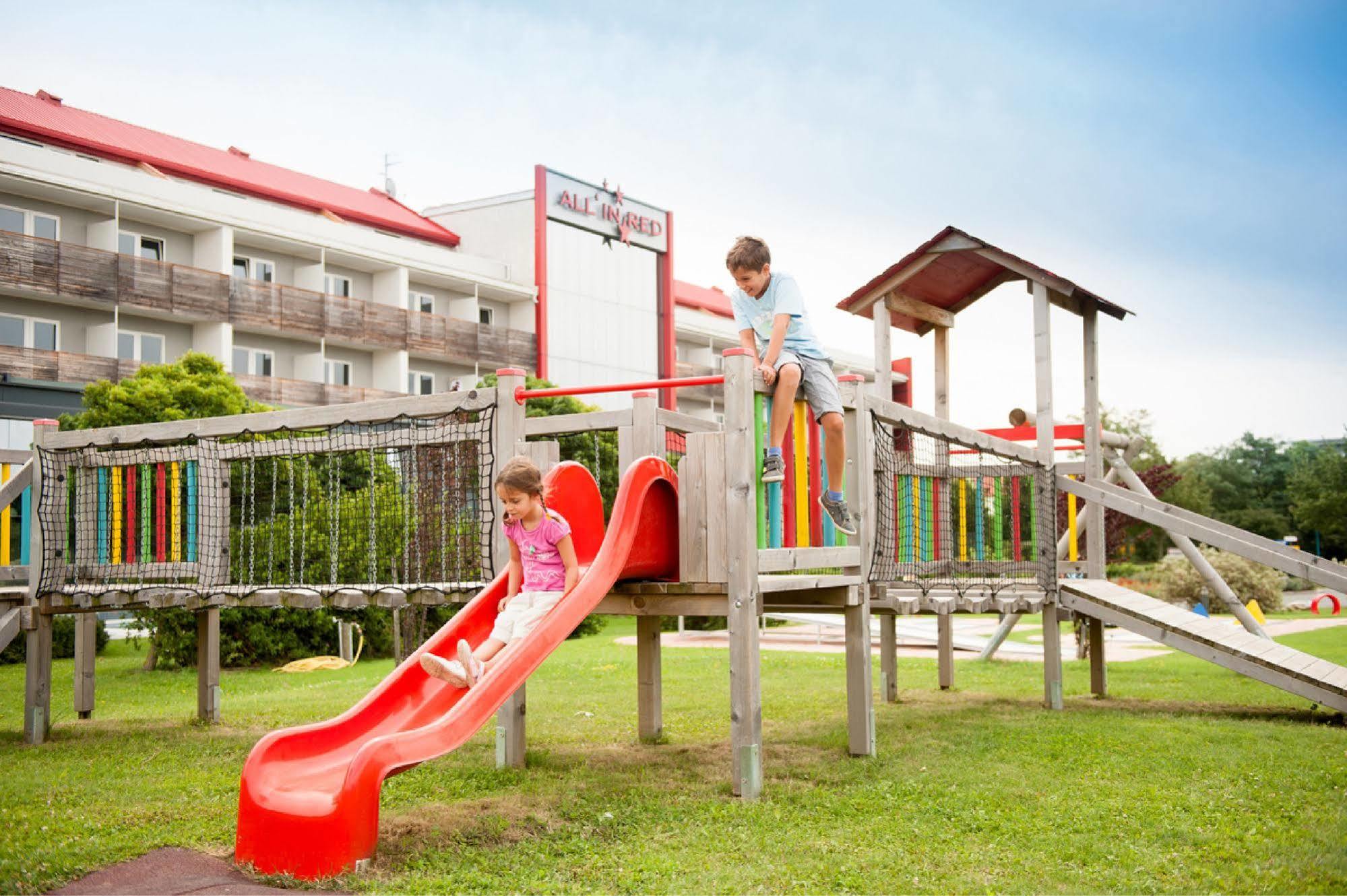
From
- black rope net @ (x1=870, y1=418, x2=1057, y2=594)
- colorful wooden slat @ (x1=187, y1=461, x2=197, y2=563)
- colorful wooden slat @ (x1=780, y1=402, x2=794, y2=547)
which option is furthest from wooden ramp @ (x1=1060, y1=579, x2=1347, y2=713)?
colorful wooden slat @ (x1=187, y1=461, x2=197, y2=563)

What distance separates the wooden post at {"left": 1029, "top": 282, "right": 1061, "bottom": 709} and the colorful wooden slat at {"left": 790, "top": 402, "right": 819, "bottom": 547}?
398 centimetres

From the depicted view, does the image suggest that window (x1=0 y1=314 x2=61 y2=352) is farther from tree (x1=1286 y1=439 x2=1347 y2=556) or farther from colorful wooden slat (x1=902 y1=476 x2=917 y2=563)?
tree (x1=1286 y1=439 x2=1347 y2=556)

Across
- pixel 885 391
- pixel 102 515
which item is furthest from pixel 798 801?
pixel 102 515

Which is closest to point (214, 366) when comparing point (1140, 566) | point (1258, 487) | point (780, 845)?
point (780, 845)

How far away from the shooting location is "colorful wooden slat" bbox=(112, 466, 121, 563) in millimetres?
9617

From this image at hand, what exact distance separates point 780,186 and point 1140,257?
5.47 metres

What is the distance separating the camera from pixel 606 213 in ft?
136

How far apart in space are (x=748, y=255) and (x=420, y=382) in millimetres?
32502

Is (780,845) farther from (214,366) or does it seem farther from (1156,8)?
(214,366)

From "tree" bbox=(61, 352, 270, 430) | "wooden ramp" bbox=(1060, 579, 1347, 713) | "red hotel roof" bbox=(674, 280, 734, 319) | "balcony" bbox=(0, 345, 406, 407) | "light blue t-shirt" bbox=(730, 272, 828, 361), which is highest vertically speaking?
"red hotel roof" bbox=(674, 280, 734, 319)

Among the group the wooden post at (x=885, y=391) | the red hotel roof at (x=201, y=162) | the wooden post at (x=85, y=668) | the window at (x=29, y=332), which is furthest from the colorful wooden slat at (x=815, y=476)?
the red hotel roof at (x=201, y=162)

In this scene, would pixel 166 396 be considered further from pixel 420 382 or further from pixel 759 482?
pixel 420 382

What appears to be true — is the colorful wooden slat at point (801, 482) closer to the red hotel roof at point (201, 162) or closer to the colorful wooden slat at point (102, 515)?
the colorful wooden slat at point (102, 515)

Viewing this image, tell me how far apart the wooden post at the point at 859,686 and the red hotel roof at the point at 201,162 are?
26566 mm
